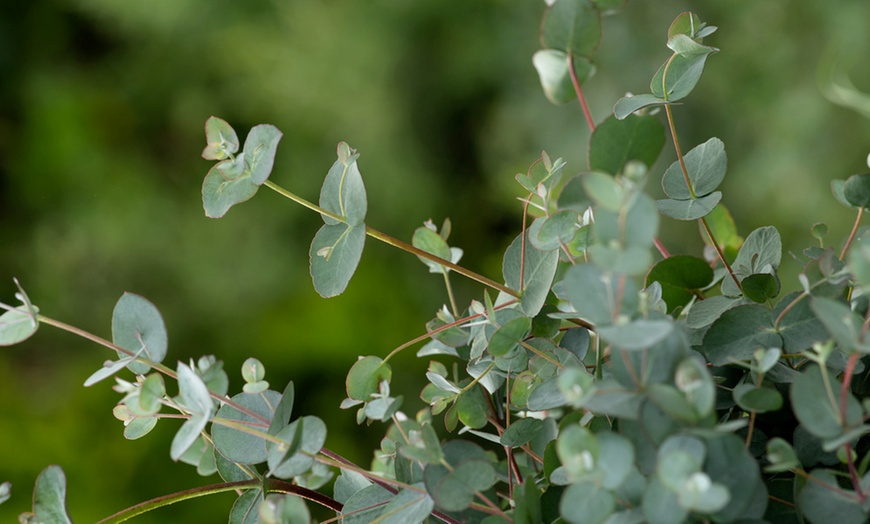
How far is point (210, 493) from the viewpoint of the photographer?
22 centimetres

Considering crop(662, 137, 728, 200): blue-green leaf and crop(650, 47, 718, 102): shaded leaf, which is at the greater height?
crop(650, 47, 718, 102): shaded leaf

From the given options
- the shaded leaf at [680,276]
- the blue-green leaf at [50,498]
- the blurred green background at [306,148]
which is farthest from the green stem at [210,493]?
the blurred green background at [306,148]

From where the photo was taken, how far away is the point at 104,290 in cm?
146

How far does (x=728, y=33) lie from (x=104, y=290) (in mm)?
1183

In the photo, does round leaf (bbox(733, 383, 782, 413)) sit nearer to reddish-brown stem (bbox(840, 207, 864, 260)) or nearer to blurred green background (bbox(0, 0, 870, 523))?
reddish-brown stem (bbox(840, 207, 864, 260))

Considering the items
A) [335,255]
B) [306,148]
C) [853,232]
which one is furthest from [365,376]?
[306,148]

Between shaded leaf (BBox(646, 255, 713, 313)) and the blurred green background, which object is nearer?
shaded leaf (BBox(646, 255, 713, 313))

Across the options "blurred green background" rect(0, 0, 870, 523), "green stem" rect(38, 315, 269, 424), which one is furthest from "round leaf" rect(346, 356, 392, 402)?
"blurred green background" rect(0, 0, 870, 523)

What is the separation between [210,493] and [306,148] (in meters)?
1.27

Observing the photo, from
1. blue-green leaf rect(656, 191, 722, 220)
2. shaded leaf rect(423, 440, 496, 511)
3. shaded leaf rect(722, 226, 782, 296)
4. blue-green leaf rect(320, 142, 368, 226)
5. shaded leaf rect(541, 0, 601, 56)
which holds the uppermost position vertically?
shaded leaf rect(541, 0, 601, 56)

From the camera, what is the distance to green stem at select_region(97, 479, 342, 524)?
0.21m

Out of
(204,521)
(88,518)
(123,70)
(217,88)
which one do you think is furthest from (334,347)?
(123,70)

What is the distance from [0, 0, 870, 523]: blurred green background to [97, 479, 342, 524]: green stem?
98 cm

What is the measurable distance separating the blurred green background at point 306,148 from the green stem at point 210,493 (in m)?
0.98
